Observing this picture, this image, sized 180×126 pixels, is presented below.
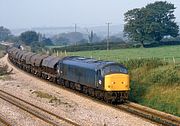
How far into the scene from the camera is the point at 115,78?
27.5 m

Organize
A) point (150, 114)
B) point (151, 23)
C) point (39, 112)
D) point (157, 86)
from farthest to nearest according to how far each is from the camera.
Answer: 1. point (151, 23)
2. point (157, 86)
3. point (39, 112)
4. point (150, 114)

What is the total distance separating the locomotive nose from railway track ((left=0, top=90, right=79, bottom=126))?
4687 millimetres

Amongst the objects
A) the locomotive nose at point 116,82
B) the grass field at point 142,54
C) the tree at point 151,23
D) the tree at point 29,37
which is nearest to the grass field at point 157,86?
the locomotive nose at point 116,82

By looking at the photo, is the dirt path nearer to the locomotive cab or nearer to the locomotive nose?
the locomotive nose

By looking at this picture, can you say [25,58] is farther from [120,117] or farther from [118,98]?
[120,117]

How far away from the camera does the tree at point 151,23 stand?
296 ft

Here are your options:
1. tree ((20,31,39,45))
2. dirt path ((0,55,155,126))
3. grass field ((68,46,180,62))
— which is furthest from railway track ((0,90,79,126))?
tree ((20,31,39,45))

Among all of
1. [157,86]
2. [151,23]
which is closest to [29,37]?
[151,23]

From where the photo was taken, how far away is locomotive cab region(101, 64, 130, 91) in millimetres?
27328

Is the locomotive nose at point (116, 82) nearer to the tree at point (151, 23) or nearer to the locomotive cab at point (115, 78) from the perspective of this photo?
the locomotive cab at point (115, 78)

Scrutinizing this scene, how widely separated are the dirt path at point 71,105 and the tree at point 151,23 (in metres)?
51.3

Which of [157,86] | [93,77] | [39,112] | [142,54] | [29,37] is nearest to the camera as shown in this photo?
[39,112]

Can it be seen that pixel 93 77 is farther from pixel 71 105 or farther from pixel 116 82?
pixel 71 105

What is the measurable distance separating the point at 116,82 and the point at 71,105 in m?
3.33
